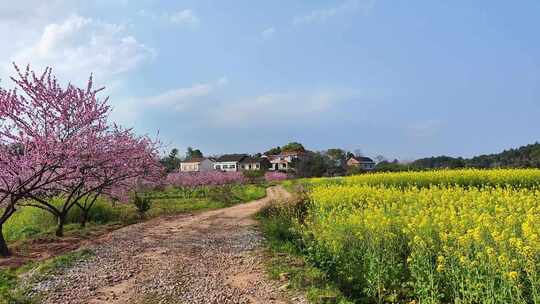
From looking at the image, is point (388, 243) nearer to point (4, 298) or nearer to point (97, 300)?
point (97, 300)

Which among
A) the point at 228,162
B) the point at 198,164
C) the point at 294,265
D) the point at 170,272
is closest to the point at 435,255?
the point at 294,265

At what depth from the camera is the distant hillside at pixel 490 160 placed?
3938 cm

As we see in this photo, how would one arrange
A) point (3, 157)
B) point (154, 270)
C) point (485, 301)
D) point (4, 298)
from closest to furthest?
point (485, 301)
point (4, 298)
point (154, 270)
point (3, 157)

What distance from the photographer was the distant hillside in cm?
3938

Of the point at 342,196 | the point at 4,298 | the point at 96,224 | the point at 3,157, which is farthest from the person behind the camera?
the point at 96,224

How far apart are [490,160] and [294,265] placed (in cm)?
4237

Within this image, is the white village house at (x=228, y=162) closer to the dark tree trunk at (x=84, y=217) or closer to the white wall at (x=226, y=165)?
the white wall at (x=226, y=165)

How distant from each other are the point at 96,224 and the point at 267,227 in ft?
20.2

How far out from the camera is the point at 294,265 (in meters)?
8.35

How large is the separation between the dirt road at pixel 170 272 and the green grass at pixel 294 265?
0.82 ft

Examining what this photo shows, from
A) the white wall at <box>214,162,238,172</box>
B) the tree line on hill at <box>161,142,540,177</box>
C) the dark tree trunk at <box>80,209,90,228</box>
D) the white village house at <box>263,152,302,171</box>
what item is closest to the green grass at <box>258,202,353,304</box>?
the dark tree trunk at <box>80,209,90,228</box>

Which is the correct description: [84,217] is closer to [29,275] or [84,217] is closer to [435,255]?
[29,275]

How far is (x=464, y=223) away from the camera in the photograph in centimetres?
696

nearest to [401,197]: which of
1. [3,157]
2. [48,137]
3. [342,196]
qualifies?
[342,196]
